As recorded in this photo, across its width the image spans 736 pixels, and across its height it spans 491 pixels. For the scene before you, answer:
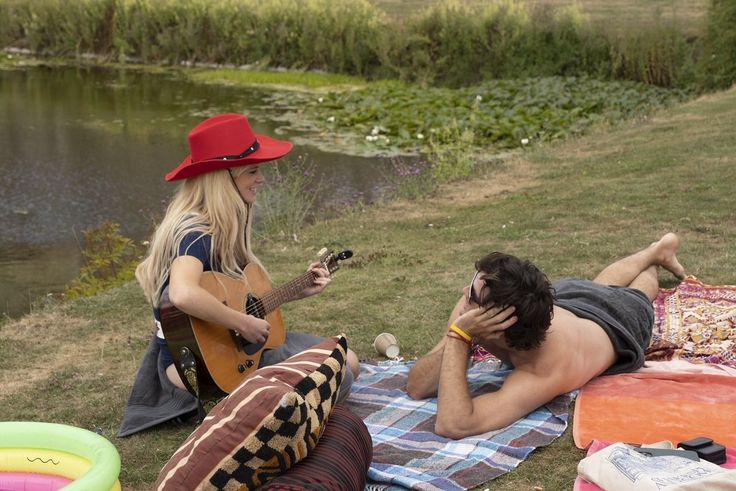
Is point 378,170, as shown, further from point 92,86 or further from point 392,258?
point 92,86

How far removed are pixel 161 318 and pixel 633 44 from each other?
1728cm

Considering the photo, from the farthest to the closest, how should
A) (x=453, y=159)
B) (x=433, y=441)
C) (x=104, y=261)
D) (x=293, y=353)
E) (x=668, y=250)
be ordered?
A: 1. (x=453, y=159)
2. (x=104, y=261)
3. (x=668, y=250)
4. (x=293, y=353)
5. (x=433, y=441)

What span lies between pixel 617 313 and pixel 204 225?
75.9 inches

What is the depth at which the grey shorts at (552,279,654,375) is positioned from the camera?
4586 mm

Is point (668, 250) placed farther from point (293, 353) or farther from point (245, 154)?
point (245, 154)

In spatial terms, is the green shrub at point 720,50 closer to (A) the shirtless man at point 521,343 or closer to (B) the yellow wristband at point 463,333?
(A) the shirtless man at point 521,343

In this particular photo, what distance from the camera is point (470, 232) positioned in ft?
27.7

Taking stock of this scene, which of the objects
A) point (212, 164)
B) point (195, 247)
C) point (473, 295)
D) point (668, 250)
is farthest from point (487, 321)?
point (668, 250)

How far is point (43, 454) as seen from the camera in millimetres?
3396

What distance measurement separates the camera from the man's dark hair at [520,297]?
13.2ft

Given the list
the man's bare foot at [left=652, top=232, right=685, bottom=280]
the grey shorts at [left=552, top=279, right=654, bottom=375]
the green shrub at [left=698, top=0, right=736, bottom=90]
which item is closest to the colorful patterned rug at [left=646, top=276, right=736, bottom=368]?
the man's bare foot at [left=652, top=232, right=685, bottom=280]

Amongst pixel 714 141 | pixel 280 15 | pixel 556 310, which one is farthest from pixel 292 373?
pixel 280 15

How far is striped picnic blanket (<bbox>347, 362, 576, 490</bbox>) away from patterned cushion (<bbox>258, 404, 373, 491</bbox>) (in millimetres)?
248

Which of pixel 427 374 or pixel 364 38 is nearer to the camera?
pixel 427 374
